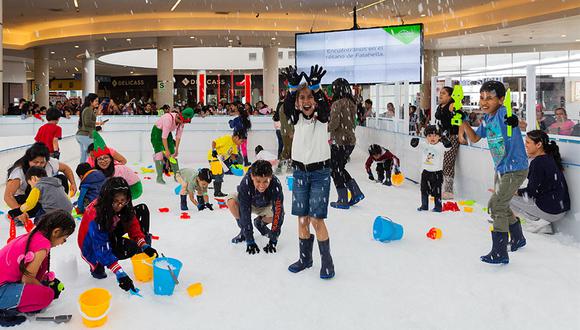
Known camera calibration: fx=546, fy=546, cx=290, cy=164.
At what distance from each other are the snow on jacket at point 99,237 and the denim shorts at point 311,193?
1.16 meters

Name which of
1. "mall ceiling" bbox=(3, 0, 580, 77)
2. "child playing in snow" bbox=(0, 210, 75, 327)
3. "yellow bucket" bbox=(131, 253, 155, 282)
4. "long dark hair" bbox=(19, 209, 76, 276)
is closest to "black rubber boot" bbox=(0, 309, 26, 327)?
"child playing in snow" bbox=(0, 210, 75, 327)

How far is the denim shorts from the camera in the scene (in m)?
3.92

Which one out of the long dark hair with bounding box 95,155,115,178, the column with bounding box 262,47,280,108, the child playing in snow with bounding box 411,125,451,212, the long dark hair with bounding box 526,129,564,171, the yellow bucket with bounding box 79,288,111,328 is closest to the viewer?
the yellow bucket with bounding box 79,288,111,328

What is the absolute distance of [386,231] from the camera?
4988 mm

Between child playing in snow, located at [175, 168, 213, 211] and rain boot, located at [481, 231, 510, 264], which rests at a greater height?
child playing in snow, located at [175, 168, 213, 211]

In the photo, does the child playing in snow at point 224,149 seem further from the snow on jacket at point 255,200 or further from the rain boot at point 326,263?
the rain boot at point 326,263

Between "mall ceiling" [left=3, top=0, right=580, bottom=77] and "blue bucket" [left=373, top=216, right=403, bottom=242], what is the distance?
40.5 feet

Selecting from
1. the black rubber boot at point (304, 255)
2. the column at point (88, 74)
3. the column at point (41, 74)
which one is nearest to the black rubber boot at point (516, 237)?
the black rubber boot at point (304, 255)

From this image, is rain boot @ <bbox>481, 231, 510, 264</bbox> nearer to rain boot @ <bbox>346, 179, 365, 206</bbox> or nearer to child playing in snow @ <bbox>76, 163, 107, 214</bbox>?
rain boot @ <bbox>346, 179, 365, 206</bbox>

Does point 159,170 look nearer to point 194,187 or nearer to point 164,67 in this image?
point 194,187

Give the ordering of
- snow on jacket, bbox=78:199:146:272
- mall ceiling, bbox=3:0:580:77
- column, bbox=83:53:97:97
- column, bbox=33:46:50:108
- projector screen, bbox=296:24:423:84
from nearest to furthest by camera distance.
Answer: snow on jacket, bbox=78:199:146:272, projector screen, bbox=296:24:423:84, mall ceiling, bbox=3:0:580:77, column, bbox=33:46:50:108, column, bbox=83:53:97:97

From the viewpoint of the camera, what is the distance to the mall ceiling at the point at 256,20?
16594 mm

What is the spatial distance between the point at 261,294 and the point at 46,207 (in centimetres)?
226

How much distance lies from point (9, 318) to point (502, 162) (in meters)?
3.63
